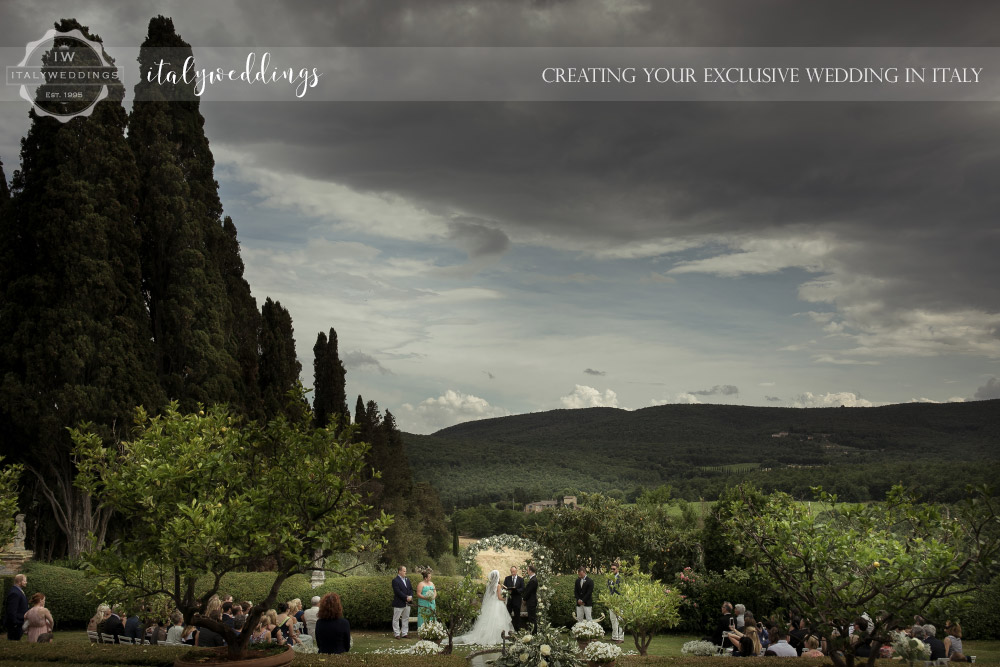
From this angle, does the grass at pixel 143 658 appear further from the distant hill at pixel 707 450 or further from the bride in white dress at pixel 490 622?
the distant hill at pixel 707 450

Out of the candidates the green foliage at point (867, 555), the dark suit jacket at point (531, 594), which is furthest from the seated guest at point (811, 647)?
the dark suit jacket at point (531, 594)

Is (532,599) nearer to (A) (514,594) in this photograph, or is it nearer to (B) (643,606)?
(A) (514,594)

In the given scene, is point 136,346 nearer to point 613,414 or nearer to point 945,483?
point 945,483

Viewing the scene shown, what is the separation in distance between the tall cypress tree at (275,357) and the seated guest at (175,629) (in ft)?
58.6

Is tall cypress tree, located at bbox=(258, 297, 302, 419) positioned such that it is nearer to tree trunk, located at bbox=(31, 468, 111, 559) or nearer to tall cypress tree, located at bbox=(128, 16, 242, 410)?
tall cypress tree, located at bbox=(128, 16, 242, 410)

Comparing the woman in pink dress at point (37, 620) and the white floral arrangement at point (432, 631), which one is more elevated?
the woman in pink dress at point (37, 620)

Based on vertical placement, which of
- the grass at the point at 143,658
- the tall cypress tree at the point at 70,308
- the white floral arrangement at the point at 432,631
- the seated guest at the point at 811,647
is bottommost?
the white floral arrangement at the point at 432,631

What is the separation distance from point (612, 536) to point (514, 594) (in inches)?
361

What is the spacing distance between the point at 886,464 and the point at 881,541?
1816 inches

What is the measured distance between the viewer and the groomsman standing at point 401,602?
51.9 ft

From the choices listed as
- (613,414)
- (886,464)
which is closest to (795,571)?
(886,464)

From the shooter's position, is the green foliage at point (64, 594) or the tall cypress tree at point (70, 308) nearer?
the green foliage at point (64, 594)

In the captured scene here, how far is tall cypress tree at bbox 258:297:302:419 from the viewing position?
3078 cm

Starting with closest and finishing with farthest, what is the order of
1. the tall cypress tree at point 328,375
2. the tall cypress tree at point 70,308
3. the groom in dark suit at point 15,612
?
the groom in dark suit at point 15,612, the tall cypress tree at point 70,308, the tall cypress tree at point 328,375
